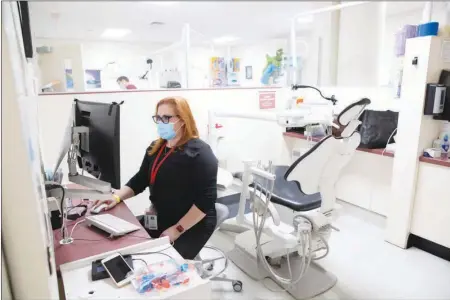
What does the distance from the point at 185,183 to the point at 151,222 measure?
30cm

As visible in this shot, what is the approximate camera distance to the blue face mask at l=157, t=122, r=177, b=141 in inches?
67.7

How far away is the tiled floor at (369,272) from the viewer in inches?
78.5

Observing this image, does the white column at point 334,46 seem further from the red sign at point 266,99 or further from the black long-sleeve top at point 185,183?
the black long-sleeve top at point 185,183

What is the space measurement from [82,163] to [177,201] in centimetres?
52

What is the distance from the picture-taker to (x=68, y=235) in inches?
55.0

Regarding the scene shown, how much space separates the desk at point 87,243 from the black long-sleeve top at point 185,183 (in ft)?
0.85

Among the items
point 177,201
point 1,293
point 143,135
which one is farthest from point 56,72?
point 1,293

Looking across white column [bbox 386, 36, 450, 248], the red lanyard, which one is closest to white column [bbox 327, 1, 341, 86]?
white column [bbox 386, 36, 450, 248]

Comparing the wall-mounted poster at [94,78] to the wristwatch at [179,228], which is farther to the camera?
the wall-mounted poster at [94,78]

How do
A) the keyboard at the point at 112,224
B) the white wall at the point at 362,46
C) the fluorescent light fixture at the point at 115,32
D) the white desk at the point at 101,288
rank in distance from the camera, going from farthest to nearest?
the fluorescent light fixture at the point at 115,32 < the white wall at the point at 362,46 < the keyboard at the point at 112,224 < the white desk at the point at 101,288

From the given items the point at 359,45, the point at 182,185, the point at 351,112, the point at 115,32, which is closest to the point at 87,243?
the point at 182,185

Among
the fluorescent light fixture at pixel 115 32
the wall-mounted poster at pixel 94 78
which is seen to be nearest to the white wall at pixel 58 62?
the wall-mounted poster at pixel 94 78

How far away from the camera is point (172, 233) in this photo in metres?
1.63

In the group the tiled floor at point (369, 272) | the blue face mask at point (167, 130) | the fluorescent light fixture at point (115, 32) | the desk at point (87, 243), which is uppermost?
the fluorescent light fixture at point (115, 32)
